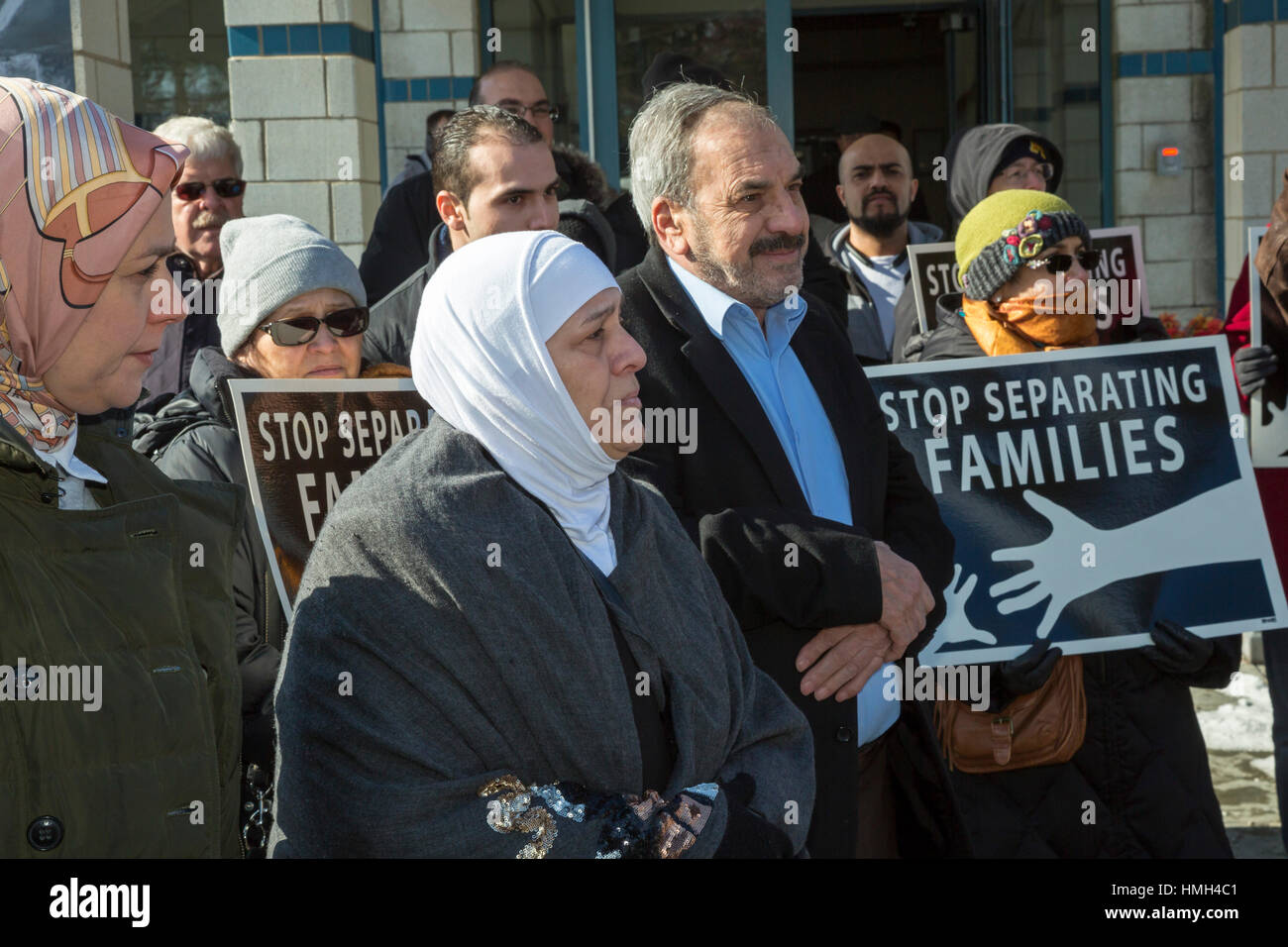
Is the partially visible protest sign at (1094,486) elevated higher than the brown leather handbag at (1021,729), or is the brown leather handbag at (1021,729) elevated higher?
the partially visible protest sign at (1094,486)

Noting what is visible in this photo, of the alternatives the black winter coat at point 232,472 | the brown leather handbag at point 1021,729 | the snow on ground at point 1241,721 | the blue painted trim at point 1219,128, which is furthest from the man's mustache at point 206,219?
the blue painted trim at point 1219,128

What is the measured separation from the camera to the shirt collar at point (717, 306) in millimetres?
3035

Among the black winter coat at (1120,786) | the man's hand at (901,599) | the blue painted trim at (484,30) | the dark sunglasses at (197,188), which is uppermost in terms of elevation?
the blue painted trim at (484,30)

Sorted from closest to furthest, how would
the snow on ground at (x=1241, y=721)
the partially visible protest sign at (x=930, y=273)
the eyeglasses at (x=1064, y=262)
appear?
1. the eyeglasses at (x=1064, y=262)
2. the partially visible protest sign at (x=930, y=273)
3. the snow on ground at (x=1241, y=721)

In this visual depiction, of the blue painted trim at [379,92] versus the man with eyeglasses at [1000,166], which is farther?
the blue painted trim at [379,92]

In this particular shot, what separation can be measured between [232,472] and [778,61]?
7033 mm

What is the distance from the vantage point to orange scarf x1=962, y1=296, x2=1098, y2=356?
392 cm

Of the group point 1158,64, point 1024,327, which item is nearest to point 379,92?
point 1158,64

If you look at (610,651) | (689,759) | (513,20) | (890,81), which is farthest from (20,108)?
(890,81)

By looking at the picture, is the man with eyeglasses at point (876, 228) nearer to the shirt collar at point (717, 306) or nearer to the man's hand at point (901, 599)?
the shirt collar at point (717, 306)

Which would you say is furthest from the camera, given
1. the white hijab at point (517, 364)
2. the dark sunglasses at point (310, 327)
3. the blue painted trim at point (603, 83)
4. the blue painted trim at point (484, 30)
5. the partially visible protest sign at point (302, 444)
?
the blue painted trim at point (603, 83)

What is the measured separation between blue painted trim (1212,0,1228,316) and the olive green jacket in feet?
25.2

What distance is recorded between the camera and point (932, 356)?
4.03 m
